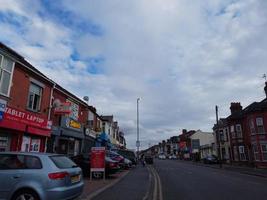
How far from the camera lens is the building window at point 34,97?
18.3 m

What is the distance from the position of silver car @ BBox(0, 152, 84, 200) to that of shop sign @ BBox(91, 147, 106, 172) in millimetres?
8422

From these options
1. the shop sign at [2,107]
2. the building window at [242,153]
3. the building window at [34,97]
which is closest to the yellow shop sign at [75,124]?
the building window at [34,97]

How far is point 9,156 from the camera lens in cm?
789

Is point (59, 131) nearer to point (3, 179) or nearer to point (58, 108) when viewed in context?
point (58, 108)

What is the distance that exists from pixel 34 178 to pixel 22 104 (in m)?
10.7

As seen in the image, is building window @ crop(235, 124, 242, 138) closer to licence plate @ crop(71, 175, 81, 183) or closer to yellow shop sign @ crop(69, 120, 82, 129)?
yellow shop sign @ crop(69, 120, 82, 129)

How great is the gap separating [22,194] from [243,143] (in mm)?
40022

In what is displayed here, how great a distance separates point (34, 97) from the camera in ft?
61.7

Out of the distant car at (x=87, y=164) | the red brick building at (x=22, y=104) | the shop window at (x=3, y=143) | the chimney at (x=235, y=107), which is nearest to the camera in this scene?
the red brick building at (x=22, y=104)

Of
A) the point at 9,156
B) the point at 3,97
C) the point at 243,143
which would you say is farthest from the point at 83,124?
the point at 243,143

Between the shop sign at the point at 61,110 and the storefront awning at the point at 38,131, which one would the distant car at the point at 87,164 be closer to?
the storefront awning at the point at 38,131

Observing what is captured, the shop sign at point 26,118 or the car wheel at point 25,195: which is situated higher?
the shop sign at point 26,118

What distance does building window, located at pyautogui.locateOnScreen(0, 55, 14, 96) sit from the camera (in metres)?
15.2

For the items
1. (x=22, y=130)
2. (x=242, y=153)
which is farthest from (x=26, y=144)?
(x=242, y=153)
